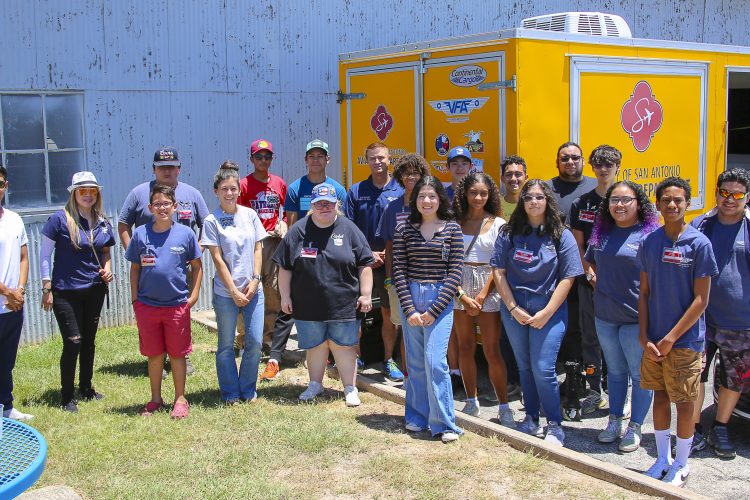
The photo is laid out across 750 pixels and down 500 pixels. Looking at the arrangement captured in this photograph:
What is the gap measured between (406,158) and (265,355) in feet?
8.41

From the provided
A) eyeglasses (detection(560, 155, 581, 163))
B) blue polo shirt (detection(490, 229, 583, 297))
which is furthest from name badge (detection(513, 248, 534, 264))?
eyeglasses (detection(560, 155, 581, 163))

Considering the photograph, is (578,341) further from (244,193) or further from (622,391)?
(244,193)

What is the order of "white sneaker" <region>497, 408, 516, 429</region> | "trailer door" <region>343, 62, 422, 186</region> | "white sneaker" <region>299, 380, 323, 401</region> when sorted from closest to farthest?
"white sneaker" <region>497, 408, 516, 429</region>, "white sneaker" <region>299, 380, 323, 401</region>, "trailer door" <region>343, 62, 422, 186</region>

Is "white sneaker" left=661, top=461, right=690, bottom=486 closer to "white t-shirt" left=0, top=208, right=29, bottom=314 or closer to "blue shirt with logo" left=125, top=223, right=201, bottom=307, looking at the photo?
"blue shirt with logo" left=125, top=223, right=201, bottom=307

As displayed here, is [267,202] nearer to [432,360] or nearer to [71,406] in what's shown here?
[71,406]

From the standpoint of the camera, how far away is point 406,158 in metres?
6.46

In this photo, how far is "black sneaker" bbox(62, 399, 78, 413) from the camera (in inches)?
247

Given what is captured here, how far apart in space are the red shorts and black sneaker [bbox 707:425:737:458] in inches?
148

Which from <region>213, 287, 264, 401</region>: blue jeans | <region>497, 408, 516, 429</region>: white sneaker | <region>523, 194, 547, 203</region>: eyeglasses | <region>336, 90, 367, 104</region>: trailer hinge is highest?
<region>336, 90, 367, 104</region>: trailer hinge

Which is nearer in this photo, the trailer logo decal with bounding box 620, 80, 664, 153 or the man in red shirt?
the man in red shirt

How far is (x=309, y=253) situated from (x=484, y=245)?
1292 millimetres

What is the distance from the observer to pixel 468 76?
23.3 feet

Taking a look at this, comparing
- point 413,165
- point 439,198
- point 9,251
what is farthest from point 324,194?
point 9,251

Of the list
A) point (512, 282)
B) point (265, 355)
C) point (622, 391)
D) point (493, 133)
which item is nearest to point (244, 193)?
point (265, 355)
